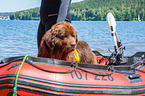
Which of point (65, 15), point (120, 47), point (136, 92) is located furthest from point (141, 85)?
point (65, 15)

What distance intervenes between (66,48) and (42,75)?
0.63 m

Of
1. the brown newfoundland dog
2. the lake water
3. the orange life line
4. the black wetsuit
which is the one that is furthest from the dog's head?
the lake water

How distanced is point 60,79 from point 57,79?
0.05 m

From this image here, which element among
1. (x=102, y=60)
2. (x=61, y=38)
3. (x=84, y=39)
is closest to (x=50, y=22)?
(x=61, y=38)

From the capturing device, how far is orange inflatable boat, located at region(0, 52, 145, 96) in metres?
3.15

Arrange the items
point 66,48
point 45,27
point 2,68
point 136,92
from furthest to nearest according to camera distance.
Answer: point 45,27
point 136,92
point 66,48
point 2,68

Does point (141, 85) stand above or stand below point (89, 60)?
below

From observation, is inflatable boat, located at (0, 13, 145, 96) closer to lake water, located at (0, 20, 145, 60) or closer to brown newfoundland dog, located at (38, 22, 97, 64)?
brown newfoundland dog, located at (38, 22, 97, 64)

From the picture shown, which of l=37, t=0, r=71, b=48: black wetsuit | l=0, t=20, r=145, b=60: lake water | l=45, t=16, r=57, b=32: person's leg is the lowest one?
l=0, t=20, r=145, b=60: lake water

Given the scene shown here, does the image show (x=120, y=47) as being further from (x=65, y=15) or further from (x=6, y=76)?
(x=6, y=76)

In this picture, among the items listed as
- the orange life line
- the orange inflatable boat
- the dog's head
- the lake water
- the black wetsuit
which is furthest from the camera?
the lake water

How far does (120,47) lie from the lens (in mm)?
5266

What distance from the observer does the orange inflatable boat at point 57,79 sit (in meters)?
3.15

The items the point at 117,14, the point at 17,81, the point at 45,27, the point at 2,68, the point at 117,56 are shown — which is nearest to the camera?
the point at 17,81
